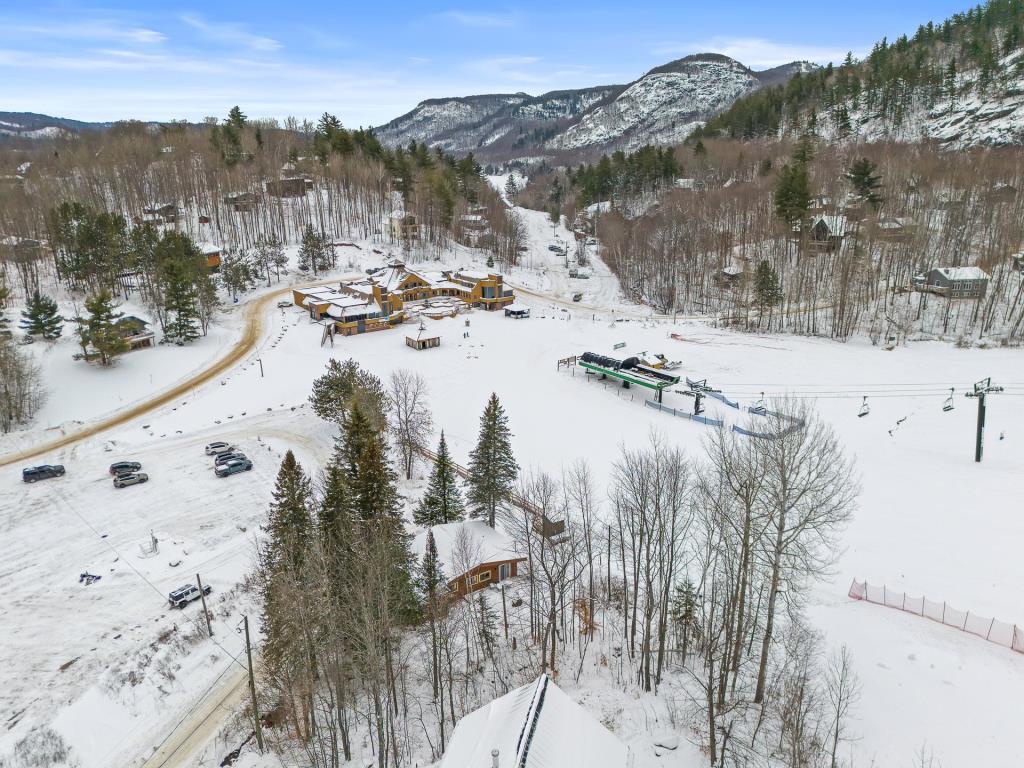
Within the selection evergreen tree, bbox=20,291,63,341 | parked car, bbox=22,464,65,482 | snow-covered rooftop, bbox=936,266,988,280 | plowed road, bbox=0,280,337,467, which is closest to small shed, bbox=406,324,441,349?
plowed road, bbox=0,280,337,467

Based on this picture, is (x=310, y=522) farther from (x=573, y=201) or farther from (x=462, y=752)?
(x=573, y=201)

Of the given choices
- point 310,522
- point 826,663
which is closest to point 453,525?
point 310,522

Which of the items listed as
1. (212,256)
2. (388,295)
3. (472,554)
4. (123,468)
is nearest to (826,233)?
(388,295)

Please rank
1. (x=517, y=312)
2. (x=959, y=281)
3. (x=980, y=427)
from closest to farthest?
1. (x=980, y=427)
2. (x=959, y=281)
3. (x=517, y=312)

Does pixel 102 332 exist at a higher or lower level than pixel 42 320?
lower

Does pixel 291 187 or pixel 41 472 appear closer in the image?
pixel 41 472

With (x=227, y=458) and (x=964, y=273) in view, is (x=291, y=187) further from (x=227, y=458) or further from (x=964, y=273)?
(x=964, y=273)

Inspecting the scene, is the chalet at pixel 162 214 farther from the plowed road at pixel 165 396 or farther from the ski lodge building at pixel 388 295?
the plowed road at pixel 165 396
